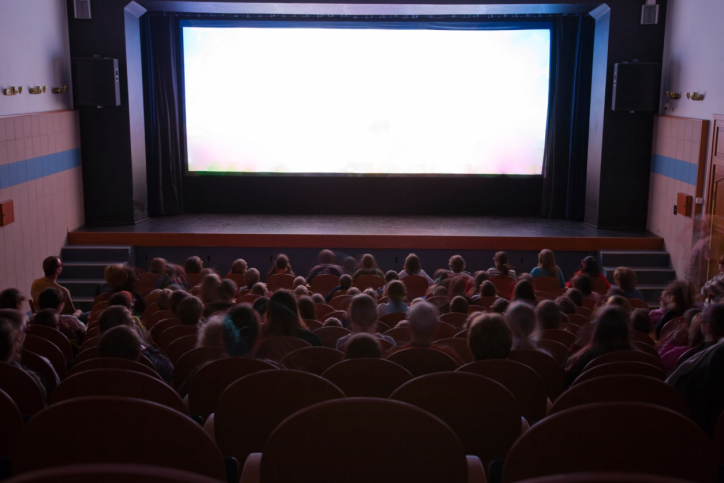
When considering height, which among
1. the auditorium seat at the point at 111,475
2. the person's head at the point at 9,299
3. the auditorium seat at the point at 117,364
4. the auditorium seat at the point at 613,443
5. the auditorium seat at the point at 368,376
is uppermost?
the auditorium seat at the point at 111,475

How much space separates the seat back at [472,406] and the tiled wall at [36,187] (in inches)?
262

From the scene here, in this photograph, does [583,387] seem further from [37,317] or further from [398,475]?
[37,317]

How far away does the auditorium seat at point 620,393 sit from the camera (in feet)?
6.32

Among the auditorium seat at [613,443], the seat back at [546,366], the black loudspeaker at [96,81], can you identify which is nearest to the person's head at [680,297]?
the seat back at [546,366]

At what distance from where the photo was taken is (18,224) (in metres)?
7.55

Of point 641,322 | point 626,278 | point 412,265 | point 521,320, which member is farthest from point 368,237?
point 521,320

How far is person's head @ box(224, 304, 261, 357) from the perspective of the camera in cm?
306

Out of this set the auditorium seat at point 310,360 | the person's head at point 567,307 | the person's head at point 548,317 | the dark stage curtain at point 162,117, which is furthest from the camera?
the dark stage curtain at point 162,117

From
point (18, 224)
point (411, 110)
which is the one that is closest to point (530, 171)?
point (411, 110)

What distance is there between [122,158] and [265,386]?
839 centimetres

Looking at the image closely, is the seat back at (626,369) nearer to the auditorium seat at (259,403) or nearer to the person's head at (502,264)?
the auditorium seat at (259,403)

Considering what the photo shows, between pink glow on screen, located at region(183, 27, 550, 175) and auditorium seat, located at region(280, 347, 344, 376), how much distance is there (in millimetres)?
8089

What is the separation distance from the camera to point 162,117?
34.5ft

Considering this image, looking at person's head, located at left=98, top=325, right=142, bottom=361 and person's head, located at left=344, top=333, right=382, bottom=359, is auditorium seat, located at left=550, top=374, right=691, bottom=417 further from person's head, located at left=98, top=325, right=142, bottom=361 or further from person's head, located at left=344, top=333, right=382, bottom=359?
person's head, located at left=98, top=325, right=142, bottom=361
